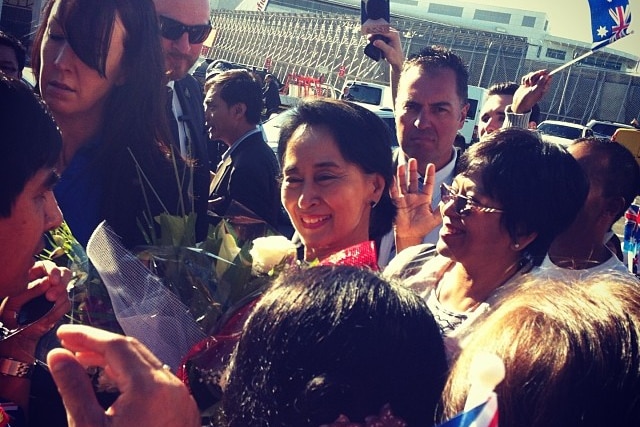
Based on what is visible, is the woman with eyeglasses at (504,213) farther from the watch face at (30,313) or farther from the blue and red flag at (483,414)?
the blue and red flag at (483,414)

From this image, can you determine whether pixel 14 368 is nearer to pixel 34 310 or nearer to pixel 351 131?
pixel 34 310

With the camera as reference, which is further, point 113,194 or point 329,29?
point 329,29

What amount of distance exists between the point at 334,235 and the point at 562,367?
1.24 meters

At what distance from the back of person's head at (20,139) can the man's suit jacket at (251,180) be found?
6.86ft

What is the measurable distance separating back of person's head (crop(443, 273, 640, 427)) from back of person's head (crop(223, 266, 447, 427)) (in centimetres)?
6

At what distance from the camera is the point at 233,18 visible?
43.9 metres

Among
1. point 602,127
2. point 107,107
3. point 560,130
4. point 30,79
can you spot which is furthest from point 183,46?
point 602,127

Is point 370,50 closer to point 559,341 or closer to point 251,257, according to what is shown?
point 251,257

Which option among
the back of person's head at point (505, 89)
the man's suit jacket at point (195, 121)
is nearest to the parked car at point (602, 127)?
the back of person's head at point (505, 89)

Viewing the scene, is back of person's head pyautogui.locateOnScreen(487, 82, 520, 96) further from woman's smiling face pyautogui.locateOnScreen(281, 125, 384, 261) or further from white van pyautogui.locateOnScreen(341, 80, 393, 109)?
white van pyautogui.locateOnScreen(341, 80, 393, 109)

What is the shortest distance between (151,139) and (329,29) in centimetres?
3441

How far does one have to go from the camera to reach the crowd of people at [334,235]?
44.4 inches

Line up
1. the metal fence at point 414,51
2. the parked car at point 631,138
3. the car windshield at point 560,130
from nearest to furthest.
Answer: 1. the parked car at point 631,138
2. the car windshield at point 560,130
3. the metal fence at point 414,51

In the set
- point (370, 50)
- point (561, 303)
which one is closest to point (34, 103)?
point (561, 303)
